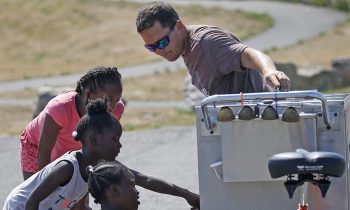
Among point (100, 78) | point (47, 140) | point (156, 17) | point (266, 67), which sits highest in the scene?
point (156, 17)

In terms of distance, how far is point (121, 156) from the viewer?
11758 millimetres

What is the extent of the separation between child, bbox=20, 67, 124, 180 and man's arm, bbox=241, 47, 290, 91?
829 mm

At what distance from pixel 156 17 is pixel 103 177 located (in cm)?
122

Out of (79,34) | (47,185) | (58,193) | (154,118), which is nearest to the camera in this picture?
(47,185)

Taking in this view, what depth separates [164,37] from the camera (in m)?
5.68

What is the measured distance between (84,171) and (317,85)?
566 inches

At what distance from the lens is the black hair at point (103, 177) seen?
4781 millimetres

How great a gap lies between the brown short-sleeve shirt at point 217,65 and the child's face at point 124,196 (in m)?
1.03

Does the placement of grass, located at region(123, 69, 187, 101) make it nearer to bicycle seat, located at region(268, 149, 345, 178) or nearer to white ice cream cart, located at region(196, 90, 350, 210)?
white ice cream cart, located at region(196, 90, 350, 210)

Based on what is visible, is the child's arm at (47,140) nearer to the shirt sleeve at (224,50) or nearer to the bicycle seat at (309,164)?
the shirt sleeve at (224,50)

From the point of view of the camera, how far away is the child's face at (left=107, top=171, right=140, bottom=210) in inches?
186

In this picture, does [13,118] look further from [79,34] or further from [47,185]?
[79,34]

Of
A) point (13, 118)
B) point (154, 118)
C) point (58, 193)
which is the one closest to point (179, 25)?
point (58, 193)

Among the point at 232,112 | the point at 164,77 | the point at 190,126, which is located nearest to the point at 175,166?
the point at 190,126
